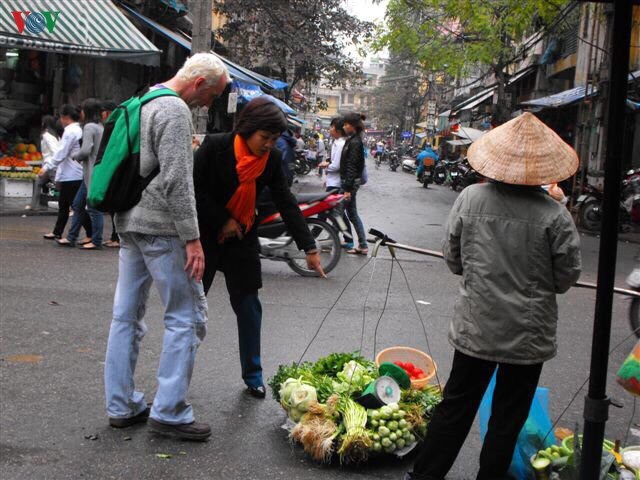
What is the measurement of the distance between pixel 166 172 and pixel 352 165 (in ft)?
23.6

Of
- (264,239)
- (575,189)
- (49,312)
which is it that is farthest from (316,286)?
(575,189)

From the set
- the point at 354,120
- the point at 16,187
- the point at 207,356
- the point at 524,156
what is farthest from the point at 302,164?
the point at 524,156

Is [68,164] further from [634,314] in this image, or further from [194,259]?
[634,314]

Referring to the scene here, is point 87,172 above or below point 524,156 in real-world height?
below

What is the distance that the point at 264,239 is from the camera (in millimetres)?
9094

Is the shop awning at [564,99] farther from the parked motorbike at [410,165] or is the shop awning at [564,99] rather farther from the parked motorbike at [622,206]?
Result: the parked motorbike at [410,165]

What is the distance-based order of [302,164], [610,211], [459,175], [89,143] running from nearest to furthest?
1. [610,211]
2. [89,143]
3. [459,175]
4. [302,164]

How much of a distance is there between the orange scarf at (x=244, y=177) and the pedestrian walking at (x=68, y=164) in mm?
5710

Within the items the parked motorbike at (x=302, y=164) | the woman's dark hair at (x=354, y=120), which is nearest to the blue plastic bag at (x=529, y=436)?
the woman's dark hair at (x=354, y=120)

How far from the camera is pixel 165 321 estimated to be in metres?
3.97

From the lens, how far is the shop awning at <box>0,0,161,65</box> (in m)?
13.0

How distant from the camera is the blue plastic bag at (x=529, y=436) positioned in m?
3.69

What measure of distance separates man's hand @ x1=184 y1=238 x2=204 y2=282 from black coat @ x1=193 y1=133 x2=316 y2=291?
66 cm

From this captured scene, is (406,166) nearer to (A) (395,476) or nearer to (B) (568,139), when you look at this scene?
(B) (568,139)
